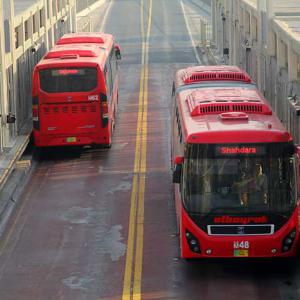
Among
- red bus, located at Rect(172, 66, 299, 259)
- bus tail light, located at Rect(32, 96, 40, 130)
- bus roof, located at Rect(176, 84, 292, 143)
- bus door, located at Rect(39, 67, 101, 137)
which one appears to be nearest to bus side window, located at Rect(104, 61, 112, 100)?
bus door, located at Rect(39, 67, 101, 137)

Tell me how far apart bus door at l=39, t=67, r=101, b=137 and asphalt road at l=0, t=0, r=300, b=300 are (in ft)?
3.54

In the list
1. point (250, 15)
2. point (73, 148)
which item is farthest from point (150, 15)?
point (73, 148)

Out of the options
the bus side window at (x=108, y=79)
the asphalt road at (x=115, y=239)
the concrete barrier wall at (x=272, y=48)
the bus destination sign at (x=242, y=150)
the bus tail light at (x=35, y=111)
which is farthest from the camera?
the bus side window at (x=108, y=79)

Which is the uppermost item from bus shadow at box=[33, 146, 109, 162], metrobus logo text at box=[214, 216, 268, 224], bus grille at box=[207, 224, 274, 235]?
metrobus logo text at box=[214, 216, 268, 224]

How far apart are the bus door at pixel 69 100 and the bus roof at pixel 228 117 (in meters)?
7.24

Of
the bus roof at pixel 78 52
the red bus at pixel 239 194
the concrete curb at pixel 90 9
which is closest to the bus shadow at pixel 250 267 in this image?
the red bus at pixel 239 194

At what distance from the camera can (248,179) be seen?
1855 cm

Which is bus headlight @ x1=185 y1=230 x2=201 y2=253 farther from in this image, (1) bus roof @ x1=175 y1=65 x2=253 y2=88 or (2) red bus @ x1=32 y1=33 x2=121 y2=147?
(2) red bus @ x1=32 y1=33 x2=121 y2=147

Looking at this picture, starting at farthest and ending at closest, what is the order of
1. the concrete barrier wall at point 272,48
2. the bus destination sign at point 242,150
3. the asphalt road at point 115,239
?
the concrete barrier wall at point 272,48
the bus destination sign at point 242,150
the asphalt road at point 115,239

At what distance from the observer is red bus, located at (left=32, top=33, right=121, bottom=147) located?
3025 cm

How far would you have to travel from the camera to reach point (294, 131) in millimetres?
26156

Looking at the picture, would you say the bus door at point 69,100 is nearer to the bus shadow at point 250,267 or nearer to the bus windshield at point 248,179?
the bus shadow at point 250,267

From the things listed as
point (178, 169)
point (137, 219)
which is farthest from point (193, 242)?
point (137, 219)

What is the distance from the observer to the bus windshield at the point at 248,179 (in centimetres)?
1852
